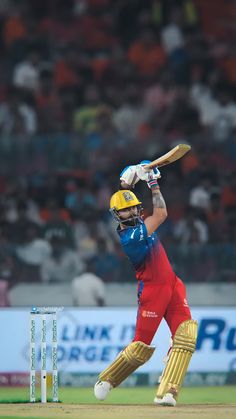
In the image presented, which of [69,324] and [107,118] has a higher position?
[107,118]

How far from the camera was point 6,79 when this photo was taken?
2108 cm

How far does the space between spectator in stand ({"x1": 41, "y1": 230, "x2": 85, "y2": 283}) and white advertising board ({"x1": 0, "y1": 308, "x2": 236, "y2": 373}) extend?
5.50 feet

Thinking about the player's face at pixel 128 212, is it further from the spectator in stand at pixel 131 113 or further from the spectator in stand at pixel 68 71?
the spectator in stand at pixel 68 71

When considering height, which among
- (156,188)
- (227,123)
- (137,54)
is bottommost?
(156,188)

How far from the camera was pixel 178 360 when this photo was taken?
11.3 metres

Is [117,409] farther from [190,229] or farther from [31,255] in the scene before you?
[190,229]

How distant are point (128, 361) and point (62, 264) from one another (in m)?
6.21

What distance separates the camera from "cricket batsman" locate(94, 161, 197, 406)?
37.1 ft

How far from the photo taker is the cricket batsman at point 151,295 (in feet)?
37.1

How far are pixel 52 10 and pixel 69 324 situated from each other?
823 centimetres

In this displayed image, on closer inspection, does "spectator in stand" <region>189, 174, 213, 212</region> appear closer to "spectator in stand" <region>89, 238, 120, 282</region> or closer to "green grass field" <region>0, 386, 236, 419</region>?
"spectator in stand" <region>89, 238, 120, 282</region>

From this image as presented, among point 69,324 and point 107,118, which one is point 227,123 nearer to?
point 107,118

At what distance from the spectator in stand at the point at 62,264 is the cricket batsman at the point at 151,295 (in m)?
5.91

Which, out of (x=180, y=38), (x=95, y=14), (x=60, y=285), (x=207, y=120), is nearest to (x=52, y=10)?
(x=95, y=14)
